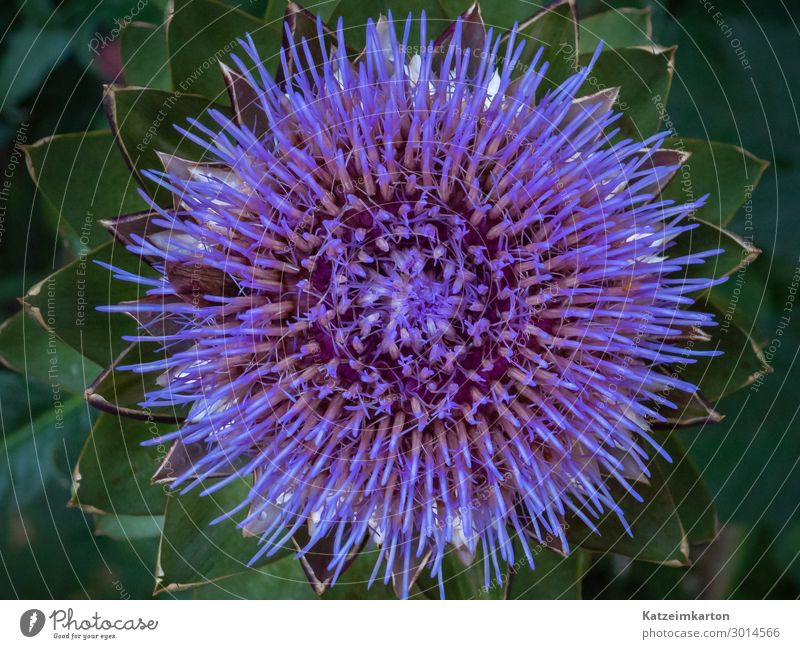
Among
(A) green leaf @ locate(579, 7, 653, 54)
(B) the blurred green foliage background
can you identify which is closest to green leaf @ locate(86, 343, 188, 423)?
(B) the blurred green foliage background

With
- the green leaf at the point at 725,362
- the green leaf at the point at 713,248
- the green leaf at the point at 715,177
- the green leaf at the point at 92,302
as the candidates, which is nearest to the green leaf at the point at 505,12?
the green leaf at the point at 715,177

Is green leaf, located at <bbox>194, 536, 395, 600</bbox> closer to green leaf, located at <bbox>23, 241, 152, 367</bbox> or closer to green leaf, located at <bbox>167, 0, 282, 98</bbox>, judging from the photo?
green leaf, located at <bbox>23, 241, 152, 367</bbox>

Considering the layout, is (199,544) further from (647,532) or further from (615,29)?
(615,29)

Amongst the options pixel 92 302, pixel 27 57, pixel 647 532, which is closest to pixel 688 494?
pixel 647 532

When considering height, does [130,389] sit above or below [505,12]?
below

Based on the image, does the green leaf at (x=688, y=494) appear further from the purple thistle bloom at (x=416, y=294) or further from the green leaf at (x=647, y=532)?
the purple thistle bloom at (x=416, y=294)

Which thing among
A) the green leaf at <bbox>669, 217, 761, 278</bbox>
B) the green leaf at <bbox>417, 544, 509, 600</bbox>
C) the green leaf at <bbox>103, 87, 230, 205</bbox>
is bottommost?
the green leaf at <bbox>417, 544, 509, 600</bbox>
